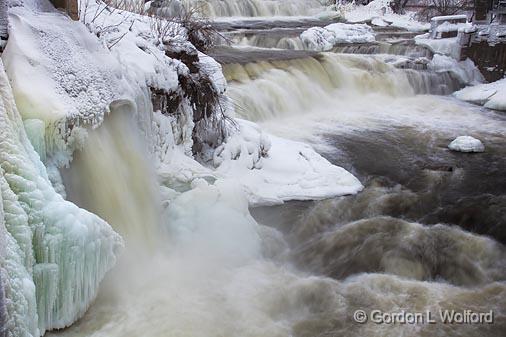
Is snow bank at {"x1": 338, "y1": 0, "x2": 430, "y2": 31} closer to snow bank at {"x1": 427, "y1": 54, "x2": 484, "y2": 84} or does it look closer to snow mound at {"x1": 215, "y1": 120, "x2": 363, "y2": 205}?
snow bank at {"x1": 427, "y1": 54, "x2": 484, "y2": 84}

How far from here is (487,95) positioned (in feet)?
43.3

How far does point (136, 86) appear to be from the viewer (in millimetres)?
5492

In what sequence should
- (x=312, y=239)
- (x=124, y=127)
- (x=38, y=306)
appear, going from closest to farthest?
(x=38, y=306) → (x=124, y=127) → (x=312, y=239)

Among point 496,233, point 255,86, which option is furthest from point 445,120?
point 496,233

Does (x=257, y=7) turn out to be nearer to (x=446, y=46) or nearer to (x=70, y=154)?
(x=446, y=46)

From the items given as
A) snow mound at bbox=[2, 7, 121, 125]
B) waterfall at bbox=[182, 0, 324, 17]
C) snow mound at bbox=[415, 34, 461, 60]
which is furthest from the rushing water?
waterfall at bbox=[182, 0, 324, 17]

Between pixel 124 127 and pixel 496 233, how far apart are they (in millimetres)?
4321

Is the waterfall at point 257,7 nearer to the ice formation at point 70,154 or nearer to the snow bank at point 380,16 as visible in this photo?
the snow bank at point 380,16

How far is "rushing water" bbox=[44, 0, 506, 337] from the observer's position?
173 inches

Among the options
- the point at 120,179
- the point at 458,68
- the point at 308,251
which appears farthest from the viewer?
the point at 458,68

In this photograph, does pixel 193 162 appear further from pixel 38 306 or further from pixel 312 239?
pixel 38 306

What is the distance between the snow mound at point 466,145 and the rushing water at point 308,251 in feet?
0.76

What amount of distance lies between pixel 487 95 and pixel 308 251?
9.41m

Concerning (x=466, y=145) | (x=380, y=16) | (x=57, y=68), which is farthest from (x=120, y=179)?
(x=380, y=16)
